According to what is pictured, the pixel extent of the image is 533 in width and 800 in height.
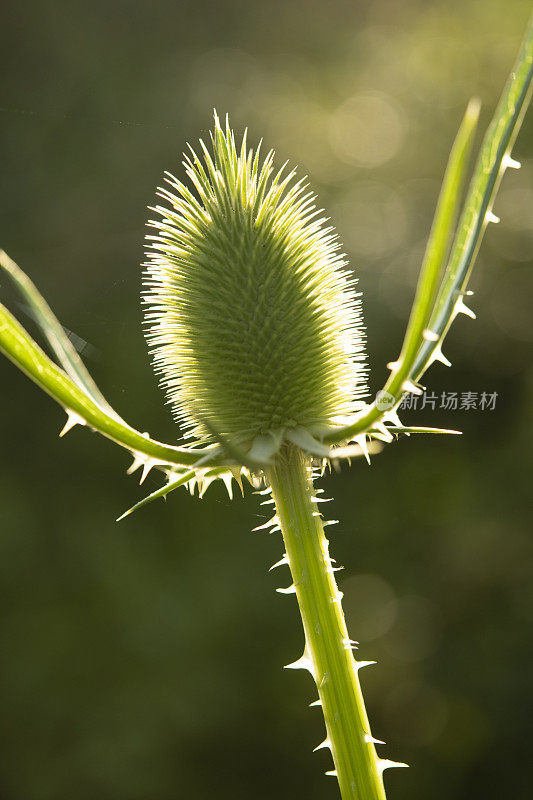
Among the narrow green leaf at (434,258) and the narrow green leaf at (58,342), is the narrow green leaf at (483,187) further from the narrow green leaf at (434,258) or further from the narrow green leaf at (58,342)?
the narrow green leaf at (58,342)

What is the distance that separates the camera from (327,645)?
120 centimetres

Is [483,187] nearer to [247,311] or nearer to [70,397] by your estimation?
[247,311]

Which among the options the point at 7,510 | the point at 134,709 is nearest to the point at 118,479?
the point at 7,510

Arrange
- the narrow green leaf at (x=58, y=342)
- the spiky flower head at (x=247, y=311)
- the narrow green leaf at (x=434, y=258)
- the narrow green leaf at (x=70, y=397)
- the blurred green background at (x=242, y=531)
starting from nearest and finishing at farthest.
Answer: the narrow green leaf at (x=434, y=258) → the narrow green leaf at (x=70, y=397) → the narrow green leaf at (x=58, y=342) → the spiky flower head at (x=247, y=311) → the blurred green background at (x=242, y=531)

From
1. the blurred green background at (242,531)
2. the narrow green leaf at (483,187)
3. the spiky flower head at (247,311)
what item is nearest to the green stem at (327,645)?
the spiky flower head at (247,311)

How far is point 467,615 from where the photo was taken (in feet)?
20.1

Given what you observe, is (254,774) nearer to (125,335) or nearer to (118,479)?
(118,479)

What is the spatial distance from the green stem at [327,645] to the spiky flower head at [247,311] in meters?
0.12

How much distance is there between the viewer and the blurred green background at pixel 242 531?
5.79m

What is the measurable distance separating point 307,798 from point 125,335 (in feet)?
12.8

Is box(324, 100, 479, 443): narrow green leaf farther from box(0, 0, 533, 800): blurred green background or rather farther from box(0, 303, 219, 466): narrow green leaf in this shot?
box(0, 0, 533, 800): blurred green background

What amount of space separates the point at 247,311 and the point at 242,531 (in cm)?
468

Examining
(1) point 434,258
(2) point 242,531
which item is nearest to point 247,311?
(1) point 434,258

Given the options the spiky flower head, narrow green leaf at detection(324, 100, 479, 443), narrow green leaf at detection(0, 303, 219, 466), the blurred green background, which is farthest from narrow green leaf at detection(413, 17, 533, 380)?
the blurred green background
